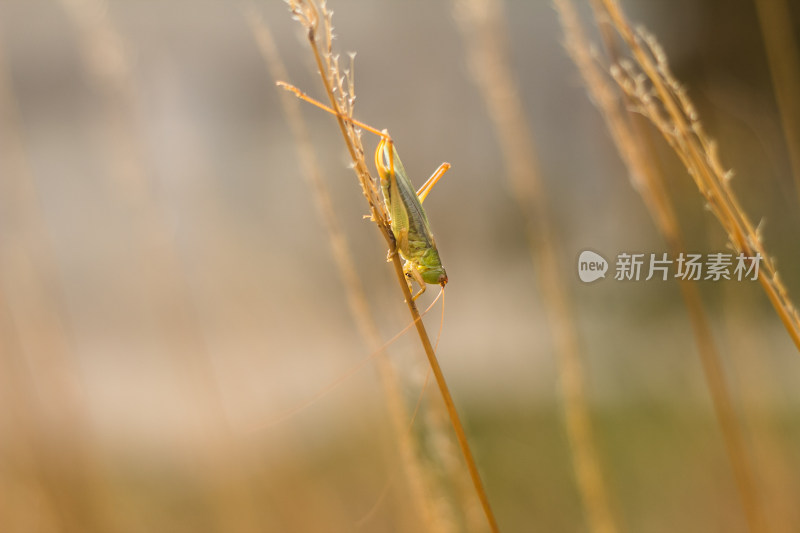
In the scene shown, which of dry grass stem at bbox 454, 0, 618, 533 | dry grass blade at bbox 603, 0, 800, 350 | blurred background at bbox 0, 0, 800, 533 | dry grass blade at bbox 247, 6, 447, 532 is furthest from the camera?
blurred background at bbox 0, 0, 800, 533

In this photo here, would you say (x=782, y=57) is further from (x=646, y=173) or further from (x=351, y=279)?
(x=351, y=279)

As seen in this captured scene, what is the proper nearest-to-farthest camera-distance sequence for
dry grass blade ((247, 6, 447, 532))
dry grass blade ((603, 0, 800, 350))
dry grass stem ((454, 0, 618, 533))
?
dry grass blade ((603, 0, 800, 350)) < dry grass blade ((247, 6, 447, 532)) < dry grass stem ((454, 0, 618, 533))

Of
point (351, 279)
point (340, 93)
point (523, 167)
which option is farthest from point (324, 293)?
point (340, 93)

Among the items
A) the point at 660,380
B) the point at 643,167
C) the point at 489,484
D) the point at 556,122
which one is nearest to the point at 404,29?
the point at 556,122

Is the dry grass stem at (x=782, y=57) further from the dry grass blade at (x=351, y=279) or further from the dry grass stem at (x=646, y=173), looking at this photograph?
the dry grass blade at (x=351, y=279)

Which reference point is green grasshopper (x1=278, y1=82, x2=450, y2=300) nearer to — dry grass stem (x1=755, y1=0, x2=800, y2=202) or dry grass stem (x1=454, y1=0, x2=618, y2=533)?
dry grass stem (x1=454, y1=0, x2=618, y2=533)

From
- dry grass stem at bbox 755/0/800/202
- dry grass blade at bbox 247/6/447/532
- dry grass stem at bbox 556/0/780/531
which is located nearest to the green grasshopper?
dry grass blade at bbox 247/6/447/532

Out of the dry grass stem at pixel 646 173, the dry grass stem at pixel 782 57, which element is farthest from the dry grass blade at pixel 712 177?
the dry grass stem at pixel 782 57
